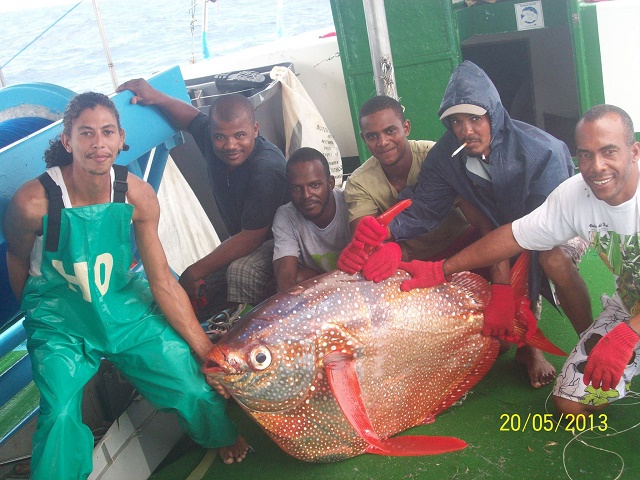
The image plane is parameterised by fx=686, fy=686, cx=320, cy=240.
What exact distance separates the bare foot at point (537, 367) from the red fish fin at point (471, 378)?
10.0 inches

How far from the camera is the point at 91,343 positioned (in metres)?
2.83

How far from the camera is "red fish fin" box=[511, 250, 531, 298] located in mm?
2969

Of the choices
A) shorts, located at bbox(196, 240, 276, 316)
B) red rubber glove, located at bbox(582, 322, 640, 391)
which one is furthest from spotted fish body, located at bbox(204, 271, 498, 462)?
shorts, located at bbox(196, 240, 276, 316)

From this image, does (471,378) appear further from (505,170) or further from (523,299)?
(505,170)

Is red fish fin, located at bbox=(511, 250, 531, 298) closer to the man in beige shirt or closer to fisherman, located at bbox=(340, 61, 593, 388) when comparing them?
fisherman, located at bbox=(340, 61, 593, 388)

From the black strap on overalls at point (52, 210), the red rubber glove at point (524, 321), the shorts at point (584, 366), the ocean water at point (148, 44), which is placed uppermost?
the ocean water at point (148, 44)

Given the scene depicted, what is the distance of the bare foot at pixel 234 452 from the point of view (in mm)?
3066

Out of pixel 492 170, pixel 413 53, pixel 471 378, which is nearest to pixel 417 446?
pixel 471 378

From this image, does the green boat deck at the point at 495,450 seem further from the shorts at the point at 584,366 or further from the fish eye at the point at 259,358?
the fish eye at the point at 259,358

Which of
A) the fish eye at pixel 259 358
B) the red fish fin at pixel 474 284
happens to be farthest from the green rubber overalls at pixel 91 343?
the red fish fin at pixel 474 284

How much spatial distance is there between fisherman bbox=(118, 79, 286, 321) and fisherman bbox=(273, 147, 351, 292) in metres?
0.15

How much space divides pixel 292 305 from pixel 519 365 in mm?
1294

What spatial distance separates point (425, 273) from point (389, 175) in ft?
2.80
